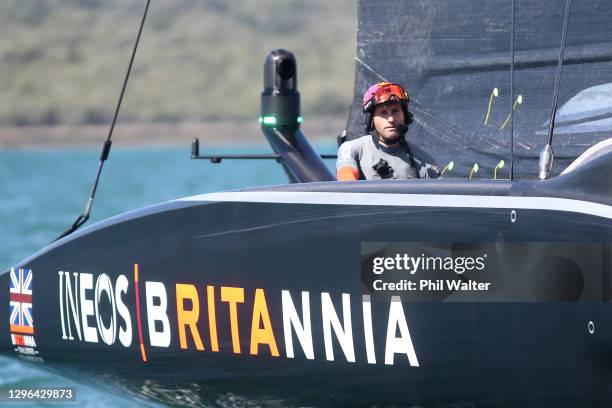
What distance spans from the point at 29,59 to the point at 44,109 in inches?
238

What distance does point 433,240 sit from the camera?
4.25m

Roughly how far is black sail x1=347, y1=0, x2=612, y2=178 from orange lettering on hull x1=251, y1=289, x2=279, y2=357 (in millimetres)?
1459

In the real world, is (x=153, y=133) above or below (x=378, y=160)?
below

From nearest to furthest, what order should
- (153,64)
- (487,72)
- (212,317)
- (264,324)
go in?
(264,324), (212,317), (487,72), (153,64)

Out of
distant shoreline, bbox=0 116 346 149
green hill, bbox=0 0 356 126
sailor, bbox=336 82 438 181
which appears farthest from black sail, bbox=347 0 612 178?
green hill, bbox=0 0 356 126

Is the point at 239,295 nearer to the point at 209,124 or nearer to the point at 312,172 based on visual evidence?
the point at 312,172

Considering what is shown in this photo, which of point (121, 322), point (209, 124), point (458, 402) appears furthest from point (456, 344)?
point (209, 124)

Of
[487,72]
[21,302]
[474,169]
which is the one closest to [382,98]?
[474,169]

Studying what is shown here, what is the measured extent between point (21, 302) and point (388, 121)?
1.68 metres

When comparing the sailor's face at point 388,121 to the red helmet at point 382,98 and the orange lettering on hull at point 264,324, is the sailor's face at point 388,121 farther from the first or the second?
the orange lettering on hull at point 264,324

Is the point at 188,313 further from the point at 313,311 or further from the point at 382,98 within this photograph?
the point at 382,98

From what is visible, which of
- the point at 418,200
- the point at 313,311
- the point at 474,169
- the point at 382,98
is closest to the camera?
the point at 418,200

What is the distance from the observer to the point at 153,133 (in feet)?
361

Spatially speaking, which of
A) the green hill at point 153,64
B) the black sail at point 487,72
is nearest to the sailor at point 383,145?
the black sail at point 487,72
